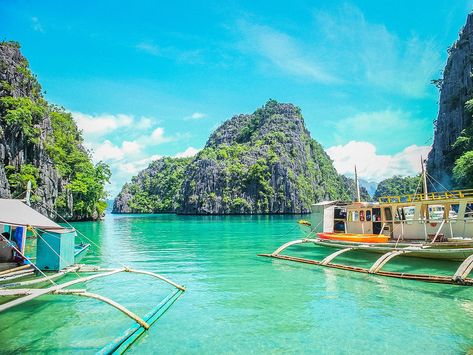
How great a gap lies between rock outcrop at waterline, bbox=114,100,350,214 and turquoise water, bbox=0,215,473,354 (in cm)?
8316

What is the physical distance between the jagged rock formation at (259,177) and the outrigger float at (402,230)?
246ft

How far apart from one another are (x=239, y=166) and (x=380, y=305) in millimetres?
93007

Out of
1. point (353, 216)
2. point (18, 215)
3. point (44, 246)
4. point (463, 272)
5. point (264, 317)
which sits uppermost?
point (18, 215)

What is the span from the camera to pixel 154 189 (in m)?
155

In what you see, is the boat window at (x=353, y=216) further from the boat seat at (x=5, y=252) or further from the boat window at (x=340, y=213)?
the boat seat at (x=5, y=252)

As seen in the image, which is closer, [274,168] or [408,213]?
[408,213]

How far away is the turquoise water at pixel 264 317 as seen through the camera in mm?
7352

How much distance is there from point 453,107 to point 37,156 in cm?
6627

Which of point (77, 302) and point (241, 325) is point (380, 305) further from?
point (77, 302)

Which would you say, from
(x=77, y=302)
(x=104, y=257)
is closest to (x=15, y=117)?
(x=104, y=257)

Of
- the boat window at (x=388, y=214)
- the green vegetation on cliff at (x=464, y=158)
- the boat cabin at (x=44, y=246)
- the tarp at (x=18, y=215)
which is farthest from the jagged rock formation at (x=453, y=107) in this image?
the tarp at (x=18, y=215)

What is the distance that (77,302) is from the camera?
10.7m

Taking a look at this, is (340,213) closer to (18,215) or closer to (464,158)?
(18,215)

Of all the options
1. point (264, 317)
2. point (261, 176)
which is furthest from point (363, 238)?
point (261, 176)
